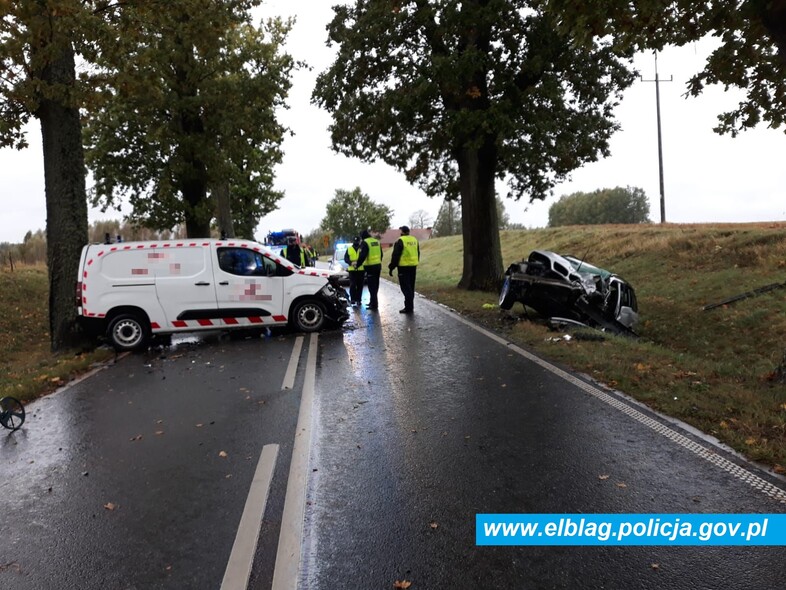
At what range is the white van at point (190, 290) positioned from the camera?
31.7 ft

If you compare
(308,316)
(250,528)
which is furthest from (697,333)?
(250,528)

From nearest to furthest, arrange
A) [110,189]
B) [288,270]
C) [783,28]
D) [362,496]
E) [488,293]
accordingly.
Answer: [362,496] < [783,28] < [288,270] < [488,293] < [110,189]

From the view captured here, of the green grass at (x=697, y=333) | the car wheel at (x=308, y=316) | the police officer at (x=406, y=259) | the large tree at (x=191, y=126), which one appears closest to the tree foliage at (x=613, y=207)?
the green grass at (x=697, y=333)

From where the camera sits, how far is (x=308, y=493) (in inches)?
150

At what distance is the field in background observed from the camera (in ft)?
17.2

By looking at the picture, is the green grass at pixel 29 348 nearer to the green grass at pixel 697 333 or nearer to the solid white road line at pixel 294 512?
the solid white road line at pixel 294 512

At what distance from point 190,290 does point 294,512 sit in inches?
286

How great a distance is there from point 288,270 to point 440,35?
7347mm

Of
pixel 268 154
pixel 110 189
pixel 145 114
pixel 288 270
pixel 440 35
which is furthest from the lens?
pixel 268 154

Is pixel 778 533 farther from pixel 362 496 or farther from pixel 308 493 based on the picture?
pixel 308 493

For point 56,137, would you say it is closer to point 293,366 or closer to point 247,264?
point 247,264

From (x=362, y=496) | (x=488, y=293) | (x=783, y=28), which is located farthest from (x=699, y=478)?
(x=488, y=293)

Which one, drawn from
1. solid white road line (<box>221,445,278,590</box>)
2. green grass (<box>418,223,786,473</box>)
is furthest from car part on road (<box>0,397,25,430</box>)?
green grass (<box>418,223,786,473</box>)

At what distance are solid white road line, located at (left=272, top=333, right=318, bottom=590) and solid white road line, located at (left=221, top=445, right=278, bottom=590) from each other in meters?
0.15
